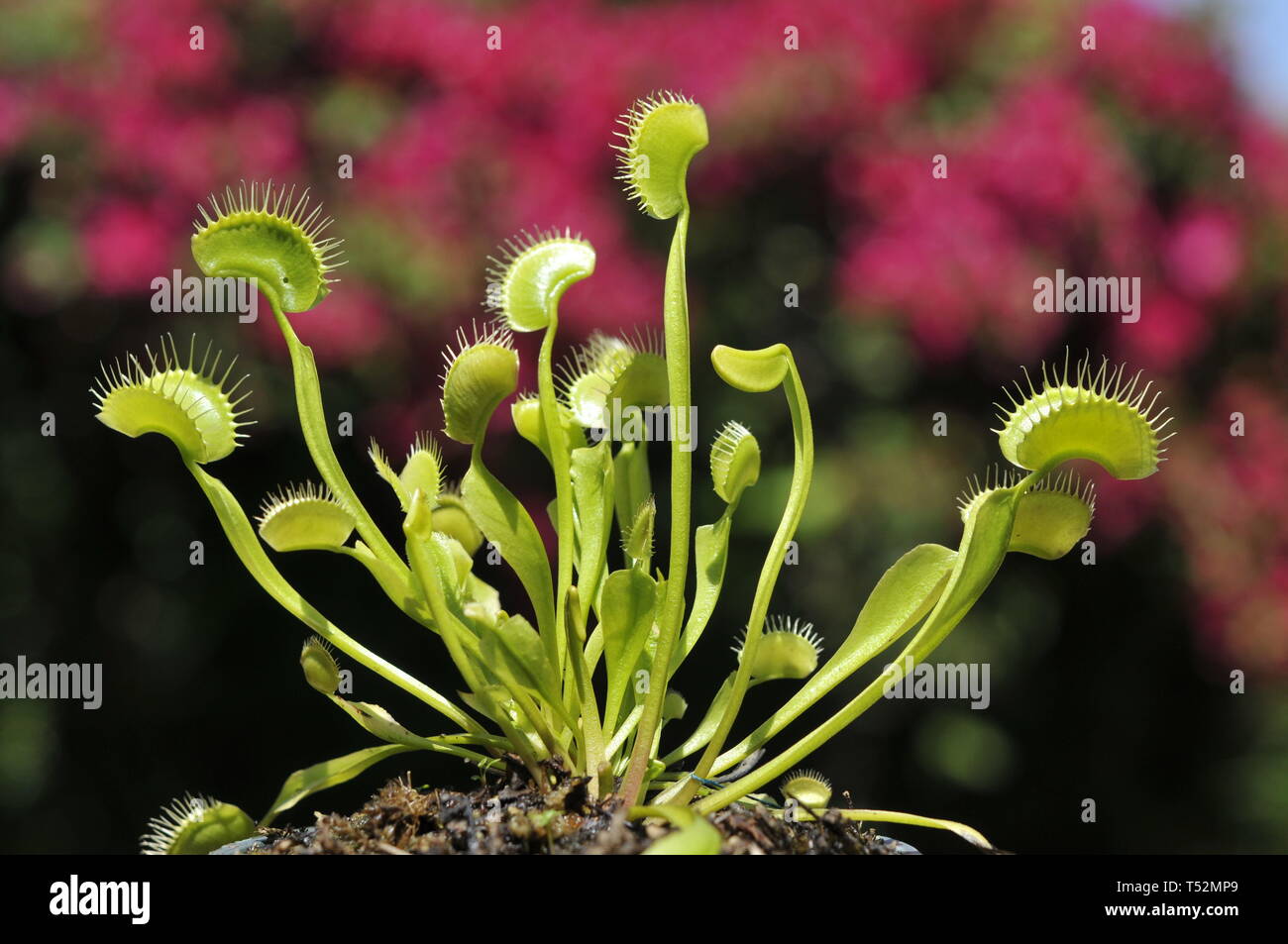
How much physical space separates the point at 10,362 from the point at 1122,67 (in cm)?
236

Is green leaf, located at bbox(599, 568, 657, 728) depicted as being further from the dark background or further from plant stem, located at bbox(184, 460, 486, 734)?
the dark background

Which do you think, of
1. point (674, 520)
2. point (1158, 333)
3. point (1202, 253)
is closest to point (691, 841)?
point (674, 520)

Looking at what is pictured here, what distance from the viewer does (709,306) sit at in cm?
248

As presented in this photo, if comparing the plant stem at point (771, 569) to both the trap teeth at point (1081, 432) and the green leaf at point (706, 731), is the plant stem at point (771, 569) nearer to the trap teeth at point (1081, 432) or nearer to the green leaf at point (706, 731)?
the green leaf at point (706, 731)

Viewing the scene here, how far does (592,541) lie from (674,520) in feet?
0.35

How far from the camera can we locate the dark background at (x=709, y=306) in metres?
2.26

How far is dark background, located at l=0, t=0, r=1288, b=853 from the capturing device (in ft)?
7.41

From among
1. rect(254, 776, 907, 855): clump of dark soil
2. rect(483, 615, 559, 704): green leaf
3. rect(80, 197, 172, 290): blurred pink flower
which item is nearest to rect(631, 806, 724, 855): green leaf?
rect(254, 776, 907, 855): clump of dark soil

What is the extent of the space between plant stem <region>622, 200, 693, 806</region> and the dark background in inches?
53.4

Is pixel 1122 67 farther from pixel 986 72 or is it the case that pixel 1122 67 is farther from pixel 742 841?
pixel 742 841

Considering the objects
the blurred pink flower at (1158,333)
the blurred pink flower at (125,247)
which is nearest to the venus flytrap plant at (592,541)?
the blurred pink flower at (125,247)

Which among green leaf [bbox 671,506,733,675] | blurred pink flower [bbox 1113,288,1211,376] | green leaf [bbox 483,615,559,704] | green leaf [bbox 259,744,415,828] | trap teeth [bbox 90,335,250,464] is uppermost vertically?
blurred pink flower [bbox 1113,288,1211,376]
